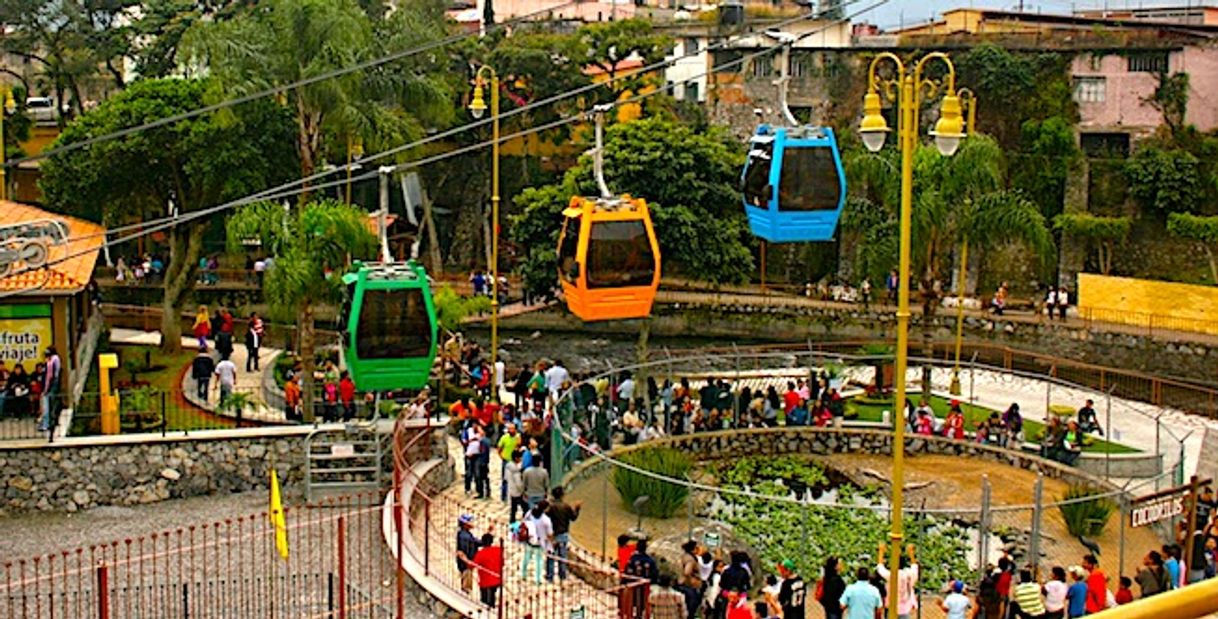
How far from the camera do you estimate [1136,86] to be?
56.6 m

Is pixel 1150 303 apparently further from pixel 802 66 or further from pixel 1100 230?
pixel 802 66

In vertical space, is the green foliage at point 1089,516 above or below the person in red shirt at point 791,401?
below

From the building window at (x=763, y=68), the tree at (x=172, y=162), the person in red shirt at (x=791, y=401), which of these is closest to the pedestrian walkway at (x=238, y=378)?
the tree at (x=172, y=162)

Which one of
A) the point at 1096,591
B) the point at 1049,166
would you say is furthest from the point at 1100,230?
the point at 1096,591

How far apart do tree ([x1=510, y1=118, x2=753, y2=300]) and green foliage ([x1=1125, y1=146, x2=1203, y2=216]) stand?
15882 mm

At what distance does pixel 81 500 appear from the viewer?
27328mm

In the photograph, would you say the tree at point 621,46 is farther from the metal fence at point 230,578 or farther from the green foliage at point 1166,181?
the metal fence at point 230,578

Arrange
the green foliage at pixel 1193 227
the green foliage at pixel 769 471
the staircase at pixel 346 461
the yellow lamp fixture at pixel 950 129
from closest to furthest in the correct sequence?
the yellow lamp fixture at pixel 950 129 → the staircase at pixel 346 461 → the green foliage at pixel 769 471 → the green foliage at pixel 1193 227

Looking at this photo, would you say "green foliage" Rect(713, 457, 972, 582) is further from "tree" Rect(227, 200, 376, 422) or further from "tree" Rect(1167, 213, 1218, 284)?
"tree" Rect(1167, 213, 1218, 284)

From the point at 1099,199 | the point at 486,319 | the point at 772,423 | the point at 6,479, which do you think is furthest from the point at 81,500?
the point at 1099,199

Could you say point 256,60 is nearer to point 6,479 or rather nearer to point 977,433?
point 6,479

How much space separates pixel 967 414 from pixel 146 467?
16697mm

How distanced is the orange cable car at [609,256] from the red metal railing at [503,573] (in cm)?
353

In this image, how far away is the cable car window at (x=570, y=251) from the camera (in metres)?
23.8
